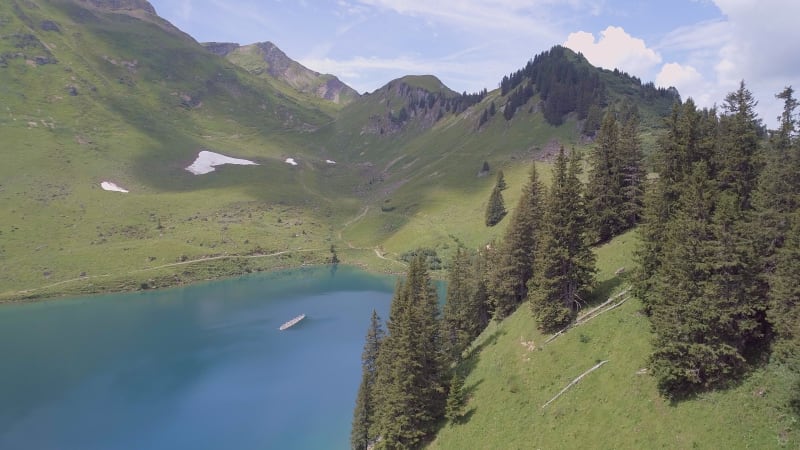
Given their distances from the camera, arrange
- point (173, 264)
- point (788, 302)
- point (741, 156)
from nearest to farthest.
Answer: point (788, 302) → point (741, 156) → point (173, 264)

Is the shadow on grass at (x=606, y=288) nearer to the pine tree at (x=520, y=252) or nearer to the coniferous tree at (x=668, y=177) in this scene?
the coniferous tree at (x=668, y=177)

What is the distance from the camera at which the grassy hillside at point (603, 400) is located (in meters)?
23.0

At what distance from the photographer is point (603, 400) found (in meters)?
29.6

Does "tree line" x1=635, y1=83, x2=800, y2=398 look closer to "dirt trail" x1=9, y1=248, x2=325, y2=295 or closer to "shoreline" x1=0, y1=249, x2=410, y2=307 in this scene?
"shoreline" x1=0, y1=249, x2=410, y2=307

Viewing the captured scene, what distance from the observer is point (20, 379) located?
2945 inches

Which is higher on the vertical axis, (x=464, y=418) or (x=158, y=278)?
(x=464, y=418)

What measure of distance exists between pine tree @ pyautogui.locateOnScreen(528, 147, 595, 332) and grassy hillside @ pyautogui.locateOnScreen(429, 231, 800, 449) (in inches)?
85.1

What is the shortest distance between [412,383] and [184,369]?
5611 cm

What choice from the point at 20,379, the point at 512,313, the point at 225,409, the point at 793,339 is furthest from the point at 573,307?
the point at 20,379

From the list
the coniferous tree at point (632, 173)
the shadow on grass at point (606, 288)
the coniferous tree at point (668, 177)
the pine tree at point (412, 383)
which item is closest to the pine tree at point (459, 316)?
the pine tree at point (412, 383)

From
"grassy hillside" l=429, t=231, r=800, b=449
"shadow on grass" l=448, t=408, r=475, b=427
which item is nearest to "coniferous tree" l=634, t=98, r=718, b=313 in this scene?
"grassy hillside" l=429, t=231, r=800, b=449

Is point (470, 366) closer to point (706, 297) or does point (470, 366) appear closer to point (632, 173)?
point (706, 297)

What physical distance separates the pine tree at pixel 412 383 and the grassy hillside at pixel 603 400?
101 inches

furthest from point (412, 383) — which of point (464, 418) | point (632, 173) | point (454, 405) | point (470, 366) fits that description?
point (632, 173)
